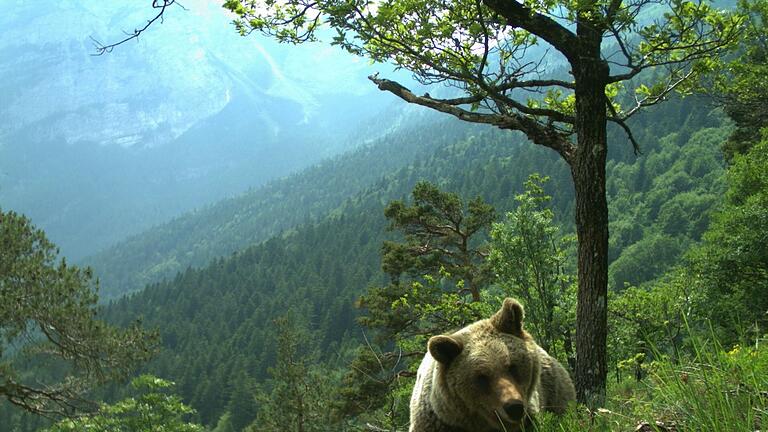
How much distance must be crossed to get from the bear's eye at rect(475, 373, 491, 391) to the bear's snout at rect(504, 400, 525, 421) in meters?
0.28

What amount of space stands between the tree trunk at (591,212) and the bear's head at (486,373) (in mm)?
1987

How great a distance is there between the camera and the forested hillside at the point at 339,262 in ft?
293

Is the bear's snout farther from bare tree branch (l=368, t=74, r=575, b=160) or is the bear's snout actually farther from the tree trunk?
bare tree branch (l=368, t=74, r=575, b=160)

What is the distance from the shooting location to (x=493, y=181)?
442 ft

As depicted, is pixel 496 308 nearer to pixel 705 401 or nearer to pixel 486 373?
pixel 486 373

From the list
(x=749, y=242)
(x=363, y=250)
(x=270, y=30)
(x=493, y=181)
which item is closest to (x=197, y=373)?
(x=363, y=250)

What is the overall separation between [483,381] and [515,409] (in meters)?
0.35

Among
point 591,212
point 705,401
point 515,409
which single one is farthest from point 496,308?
point 705,401

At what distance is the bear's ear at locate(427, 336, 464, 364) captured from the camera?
12.4 ft

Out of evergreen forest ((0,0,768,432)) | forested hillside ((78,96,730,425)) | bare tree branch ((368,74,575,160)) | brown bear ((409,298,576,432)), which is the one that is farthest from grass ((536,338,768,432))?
forested hillside ((78,96,730,425))

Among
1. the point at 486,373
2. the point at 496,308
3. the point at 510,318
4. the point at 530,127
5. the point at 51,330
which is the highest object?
the point at 530,127

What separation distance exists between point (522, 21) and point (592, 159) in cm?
161

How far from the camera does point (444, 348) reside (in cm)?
386

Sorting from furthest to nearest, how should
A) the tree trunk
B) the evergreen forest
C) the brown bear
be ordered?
the tree trunk
the brown bear
the evergreen forest
